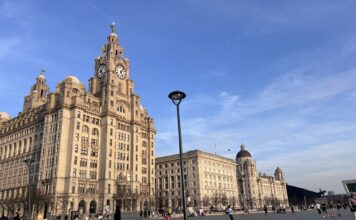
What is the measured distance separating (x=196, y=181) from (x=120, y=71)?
A: 56.2 m

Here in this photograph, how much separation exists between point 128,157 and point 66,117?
24923 mm

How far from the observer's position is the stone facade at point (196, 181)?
133m

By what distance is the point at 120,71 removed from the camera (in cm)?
11794

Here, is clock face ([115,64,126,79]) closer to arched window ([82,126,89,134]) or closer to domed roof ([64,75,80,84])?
domed roof ([64,75,80,84])

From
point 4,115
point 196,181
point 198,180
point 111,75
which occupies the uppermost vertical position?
point 111,75

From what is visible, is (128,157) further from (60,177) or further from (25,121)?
(25,121)

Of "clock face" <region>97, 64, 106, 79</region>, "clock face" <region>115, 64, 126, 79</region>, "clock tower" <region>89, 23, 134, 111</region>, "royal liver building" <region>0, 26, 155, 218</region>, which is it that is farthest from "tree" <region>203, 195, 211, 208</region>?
"clock face" <region>97, 64, 106, 79</region>

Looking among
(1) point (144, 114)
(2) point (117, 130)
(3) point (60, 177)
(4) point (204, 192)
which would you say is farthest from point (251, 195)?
(3) point (60, 177)

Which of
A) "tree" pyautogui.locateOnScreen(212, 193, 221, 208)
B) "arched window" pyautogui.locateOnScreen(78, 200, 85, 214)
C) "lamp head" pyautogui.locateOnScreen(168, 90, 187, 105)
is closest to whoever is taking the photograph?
"lamp head" pyautogui.locateOnScreen(168, 90, 187, 105)

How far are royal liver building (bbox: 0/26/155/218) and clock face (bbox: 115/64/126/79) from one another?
8 cm

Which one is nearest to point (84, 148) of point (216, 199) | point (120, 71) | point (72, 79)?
point (72, 79)

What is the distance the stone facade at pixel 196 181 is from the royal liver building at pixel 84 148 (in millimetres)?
26134

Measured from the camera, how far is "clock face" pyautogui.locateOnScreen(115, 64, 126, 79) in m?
117

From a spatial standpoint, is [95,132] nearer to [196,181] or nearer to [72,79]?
[72,79]
